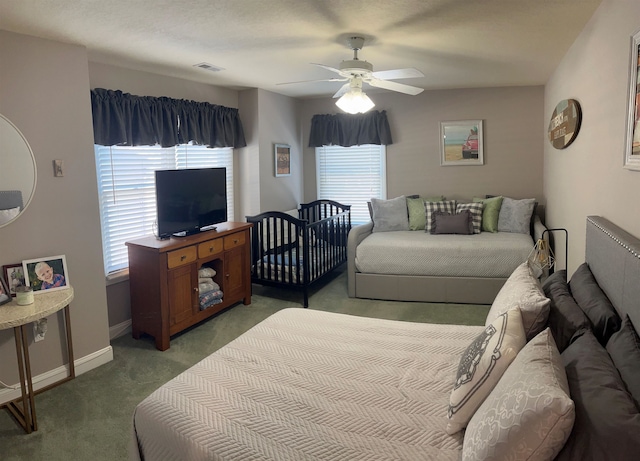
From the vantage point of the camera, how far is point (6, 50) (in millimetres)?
2635

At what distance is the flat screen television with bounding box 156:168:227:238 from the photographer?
3635mm

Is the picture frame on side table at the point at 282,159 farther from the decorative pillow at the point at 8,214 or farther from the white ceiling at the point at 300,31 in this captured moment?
the decorative pillow at the point at 8,214

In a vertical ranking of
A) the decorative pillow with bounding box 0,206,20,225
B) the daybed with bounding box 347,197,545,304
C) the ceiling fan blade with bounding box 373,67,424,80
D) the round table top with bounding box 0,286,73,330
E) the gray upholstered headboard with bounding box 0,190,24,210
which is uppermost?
the ceiling fan blade with bounding box 373,67,424,80

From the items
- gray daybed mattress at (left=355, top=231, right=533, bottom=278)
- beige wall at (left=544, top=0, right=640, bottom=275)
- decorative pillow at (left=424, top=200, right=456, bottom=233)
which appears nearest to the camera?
beige wall at (left=544, top=0, right=640, bottom=275)

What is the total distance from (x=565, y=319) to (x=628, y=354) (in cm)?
38

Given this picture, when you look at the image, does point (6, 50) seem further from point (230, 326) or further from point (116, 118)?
point (230, 326)

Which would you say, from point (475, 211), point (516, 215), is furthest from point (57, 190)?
point (516, 215)

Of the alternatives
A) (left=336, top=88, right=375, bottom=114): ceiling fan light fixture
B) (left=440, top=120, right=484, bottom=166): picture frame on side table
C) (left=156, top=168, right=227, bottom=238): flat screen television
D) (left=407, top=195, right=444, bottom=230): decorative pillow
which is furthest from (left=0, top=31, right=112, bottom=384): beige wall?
(left=440, top=120, right=484, bottom=166): picture frame on side table

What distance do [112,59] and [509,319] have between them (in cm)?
339

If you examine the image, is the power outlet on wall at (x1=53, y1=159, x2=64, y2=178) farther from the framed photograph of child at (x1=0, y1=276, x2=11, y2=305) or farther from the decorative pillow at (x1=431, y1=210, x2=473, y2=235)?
the decorative pillow at (x1=431, y1=210, x2=473, y2=235)

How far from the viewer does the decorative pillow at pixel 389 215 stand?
528 centimetres

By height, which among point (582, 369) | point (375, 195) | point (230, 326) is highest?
point (375, 195)

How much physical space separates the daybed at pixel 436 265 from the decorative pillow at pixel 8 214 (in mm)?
2914

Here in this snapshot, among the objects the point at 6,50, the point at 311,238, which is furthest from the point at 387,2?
the point at 311,238
